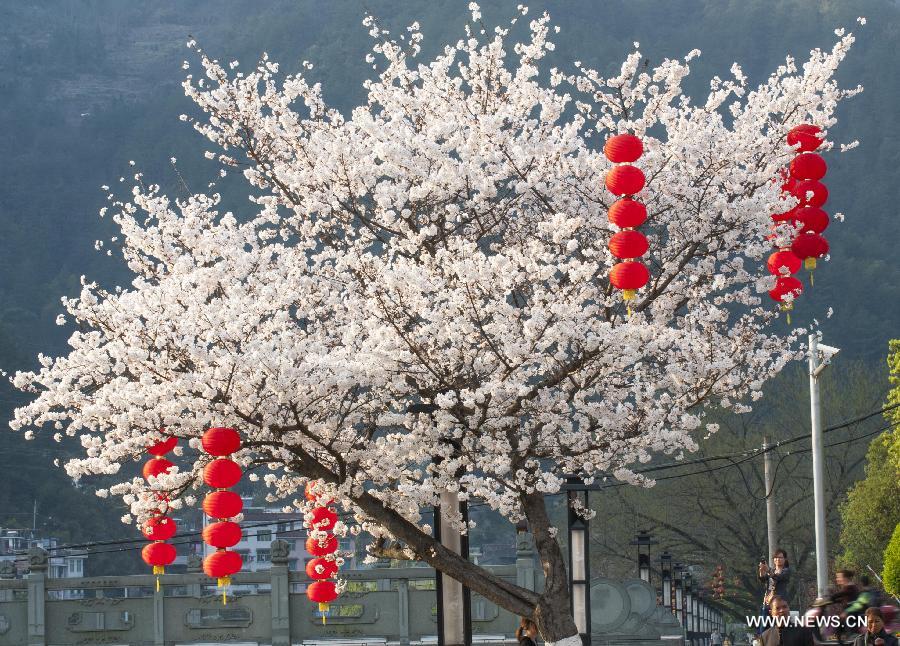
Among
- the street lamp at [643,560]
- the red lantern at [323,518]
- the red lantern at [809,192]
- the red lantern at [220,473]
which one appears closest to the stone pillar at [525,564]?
the red lantern at [323,518]

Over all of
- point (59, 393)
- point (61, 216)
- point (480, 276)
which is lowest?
point (59, 393)

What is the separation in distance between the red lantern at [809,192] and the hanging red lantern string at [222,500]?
639cm

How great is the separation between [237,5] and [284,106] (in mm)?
132047

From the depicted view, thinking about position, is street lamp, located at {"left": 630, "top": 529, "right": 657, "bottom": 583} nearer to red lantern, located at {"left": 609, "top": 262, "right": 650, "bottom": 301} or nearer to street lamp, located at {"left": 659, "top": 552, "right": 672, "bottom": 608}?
street lamp, located at {"left": 659, "top": 552, "right": 672, "bottom": 608}

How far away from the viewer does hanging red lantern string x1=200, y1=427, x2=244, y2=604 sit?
1106 centimetres

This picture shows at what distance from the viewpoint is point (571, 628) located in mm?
12562

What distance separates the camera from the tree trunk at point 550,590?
12.5m

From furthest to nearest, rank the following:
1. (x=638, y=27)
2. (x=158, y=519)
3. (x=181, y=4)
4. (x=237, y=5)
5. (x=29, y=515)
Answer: (x=181, y=4), (x=237, y=5), (x=638, y=27), (x=29, y=515), (x=158, y=519)

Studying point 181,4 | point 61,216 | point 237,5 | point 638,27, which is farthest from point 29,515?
point 181,4

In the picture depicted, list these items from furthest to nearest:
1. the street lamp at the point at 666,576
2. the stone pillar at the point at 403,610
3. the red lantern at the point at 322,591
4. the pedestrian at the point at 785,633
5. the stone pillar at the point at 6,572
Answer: the street lamp at the point at 666,576, the stone pillar at the point at 6,572, the stone pillar at the point at 403,610, the red lantern at the point at 322,591, the pedestrian at the point at 785,633

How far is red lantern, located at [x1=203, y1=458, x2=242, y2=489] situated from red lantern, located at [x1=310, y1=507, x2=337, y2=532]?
2.94 metres

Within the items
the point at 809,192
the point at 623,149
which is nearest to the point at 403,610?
the point at 809,192

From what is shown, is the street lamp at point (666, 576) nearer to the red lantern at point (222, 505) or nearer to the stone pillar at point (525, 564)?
the stone pillar at point (525, 564)

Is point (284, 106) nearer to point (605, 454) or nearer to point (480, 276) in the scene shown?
point (480, 276)
